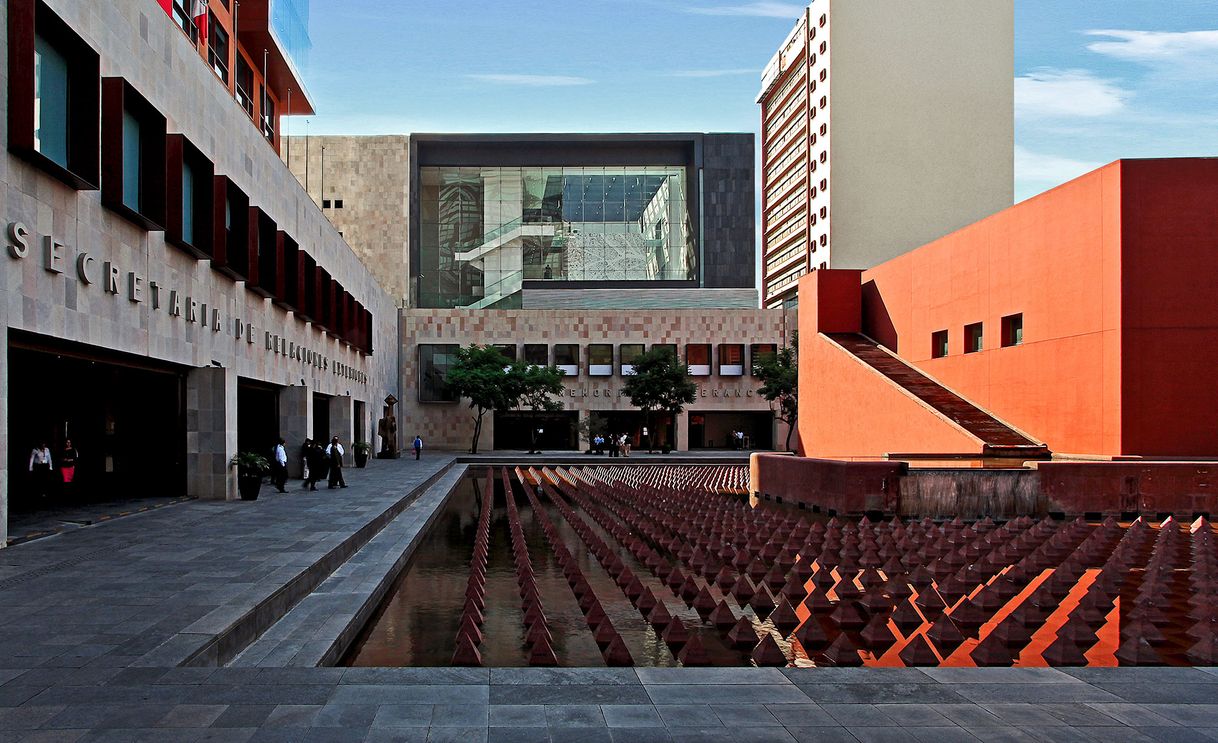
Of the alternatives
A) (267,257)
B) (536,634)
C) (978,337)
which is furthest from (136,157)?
(978,337)

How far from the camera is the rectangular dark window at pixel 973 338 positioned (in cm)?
2781

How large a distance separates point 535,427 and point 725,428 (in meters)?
13.0

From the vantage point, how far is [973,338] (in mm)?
28156

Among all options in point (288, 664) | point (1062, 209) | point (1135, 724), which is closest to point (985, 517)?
point (1062, 209)

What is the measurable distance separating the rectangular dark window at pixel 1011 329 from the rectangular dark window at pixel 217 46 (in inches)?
915

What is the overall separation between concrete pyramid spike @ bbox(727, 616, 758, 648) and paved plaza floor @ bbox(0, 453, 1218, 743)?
5.72 feet

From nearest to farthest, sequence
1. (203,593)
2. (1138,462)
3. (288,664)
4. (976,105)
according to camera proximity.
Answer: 1. (288,664)
2. (203,593)
3. (1138,462)
4. (976,105)

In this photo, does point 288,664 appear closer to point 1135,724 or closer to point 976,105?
point 1135,724

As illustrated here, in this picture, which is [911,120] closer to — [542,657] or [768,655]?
[768,655]

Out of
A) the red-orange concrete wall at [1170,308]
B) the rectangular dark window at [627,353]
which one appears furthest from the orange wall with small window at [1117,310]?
the rectangular dark window at [627,353]

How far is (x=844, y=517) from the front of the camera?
1980 cm

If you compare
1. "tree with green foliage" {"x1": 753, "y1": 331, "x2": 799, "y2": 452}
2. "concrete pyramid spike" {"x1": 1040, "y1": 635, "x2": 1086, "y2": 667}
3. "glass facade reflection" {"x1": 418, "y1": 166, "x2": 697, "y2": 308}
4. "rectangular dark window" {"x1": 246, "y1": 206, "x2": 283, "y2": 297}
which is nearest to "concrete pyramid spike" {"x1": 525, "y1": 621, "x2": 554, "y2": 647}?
"concrete pyramid spike" {"x1": 1040, "y1": 635, "x2": 1086, "y2": 667}

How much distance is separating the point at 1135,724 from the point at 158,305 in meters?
16.4

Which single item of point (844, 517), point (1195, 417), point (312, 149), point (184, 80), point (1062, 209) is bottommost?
point (844, 517)
